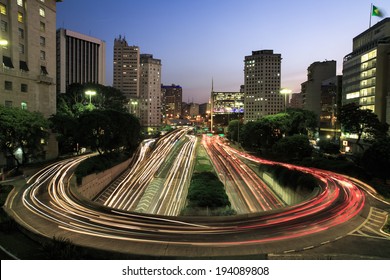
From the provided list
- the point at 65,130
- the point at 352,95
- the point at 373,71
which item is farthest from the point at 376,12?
→ the point at 65,130

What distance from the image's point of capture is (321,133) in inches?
5197

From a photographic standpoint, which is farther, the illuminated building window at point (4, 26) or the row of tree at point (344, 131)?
the illuminated building window at point (4, 26)

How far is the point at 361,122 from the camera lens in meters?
60.0

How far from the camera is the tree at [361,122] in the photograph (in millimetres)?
58094

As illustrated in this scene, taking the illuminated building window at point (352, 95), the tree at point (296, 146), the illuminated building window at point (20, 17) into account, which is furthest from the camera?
the illuminated building window at point (352, 95)

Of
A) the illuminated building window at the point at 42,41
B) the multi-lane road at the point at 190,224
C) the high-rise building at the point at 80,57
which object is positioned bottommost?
the multi-lane road at the point at 190,224

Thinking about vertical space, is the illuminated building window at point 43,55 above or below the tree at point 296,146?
above

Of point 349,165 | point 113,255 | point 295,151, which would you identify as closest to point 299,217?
point 113,255

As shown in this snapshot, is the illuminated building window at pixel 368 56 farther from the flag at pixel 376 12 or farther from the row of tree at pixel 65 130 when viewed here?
the row of tree at pixel 65 130

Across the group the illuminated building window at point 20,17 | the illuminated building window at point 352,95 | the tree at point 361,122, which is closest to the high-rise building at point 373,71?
the illuminated building window at point 352,95

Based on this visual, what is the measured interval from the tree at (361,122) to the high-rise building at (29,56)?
62250mm

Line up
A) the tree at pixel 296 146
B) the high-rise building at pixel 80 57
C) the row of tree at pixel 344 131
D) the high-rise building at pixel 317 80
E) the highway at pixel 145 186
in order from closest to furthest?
1. the row of tree at pixel 344 131
2. the highway at pixel 145 186
3. the tree at pixel 296 146
4. the high-rise building at pixel 317 80
5. the high-rise building at pixel 80 57

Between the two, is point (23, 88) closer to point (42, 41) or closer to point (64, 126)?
point (64, 126)

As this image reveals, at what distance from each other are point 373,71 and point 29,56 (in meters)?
84.4
